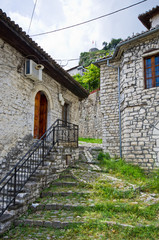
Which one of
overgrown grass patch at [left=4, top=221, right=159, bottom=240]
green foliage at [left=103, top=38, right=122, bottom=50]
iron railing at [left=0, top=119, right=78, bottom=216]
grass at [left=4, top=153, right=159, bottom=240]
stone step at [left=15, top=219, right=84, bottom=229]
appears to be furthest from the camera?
green foliage at [left=103, top=38, right=122, bottom=50]

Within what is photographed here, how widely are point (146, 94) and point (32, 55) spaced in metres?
4.48

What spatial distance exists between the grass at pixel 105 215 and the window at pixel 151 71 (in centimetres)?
368

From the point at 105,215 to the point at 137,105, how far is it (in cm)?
473

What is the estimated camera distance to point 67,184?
559 centimetres

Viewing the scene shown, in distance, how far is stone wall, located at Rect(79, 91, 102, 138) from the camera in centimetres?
1855

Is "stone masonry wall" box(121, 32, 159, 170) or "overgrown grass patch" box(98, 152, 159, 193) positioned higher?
"stone masonry wall" box(121, 32, 159, 170)

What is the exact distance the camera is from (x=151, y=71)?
741 cm

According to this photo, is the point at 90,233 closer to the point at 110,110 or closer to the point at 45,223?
the point at 45,223

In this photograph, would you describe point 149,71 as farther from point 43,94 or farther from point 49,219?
point 49,219

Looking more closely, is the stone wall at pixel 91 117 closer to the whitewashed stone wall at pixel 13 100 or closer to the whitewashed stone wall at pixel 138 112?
the whitewashed stone wall at pixel 138 112

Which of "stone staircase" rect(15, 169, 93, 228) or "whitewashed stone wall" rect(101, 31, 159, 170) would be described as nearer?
"stone staircase" rect(15, 169, 93, 228)

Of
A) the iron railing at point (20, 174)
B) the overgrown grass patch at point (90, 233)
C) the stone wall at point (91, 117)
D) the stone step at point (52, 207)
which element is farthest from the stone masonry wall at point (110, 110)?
the stone wall at point (91, 117)

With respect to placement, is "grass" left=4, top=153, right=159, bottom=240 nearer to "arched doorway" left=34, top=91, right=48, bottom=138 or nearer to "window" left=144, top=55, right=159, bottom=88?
"arched doorway" left=34, top=91, right=48, bottom=138

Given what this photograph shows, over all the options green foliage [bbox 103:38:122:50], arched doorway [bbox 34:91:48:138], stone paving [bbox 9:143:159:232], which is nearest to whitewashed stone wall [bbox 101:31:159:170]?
stone paving [bbox 9:143:159:232]
